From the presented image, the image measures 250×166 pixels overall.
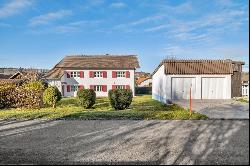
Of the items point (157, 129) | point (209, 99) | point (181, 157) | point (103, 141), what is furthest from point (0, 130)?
point (209, 99)

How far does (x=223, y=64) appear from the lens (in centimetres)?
2859

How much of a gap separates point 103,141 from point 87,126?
3.15m

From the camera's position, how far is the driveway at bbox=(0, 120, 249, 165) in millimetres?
6977

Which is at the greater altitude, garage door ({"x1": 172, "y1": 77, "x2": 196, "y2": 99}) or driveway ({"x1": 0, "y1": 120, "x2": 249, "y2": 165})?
garage door ({"x1": 172, "y1": 77, "x2": 196, "y2": 99})

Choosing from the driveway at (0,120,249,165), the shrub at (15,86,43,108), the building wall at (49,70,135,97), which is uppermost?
the building wall at (49,70,135,97)

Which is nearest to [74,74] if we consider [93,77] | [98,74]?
[93,77]

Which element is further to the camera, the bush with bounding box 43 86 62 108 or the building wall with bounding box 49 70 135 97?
the building wall with bounding box 49 70 135 97

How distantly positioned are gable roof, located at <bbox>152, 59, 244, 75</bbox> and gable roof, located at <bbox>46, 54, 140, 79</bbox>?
1568cm

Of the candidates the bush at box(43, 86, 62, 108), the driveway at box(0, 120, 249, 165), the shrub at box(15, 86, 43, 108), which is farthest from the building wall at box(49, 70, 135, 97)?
the driveway at box(0, 120, 249, 165)

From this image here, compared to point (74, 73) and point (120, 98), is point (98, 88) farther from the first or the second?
point (120, 98)

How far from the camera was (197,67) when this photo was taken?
28.3 metres

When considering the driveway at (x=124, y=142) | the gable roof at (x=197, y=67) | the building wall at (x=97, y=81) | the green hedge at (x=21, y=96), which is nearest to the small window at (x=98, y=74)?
the building wall at (x=97, y=81)

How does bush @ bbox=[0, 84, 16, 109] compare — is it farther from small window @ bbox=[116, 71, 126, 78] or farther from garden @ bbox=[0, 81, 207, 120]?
small window @ bbox=[116, 71, 126, 78]

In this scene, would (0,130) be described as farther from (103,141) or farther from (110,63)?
(110,63)
